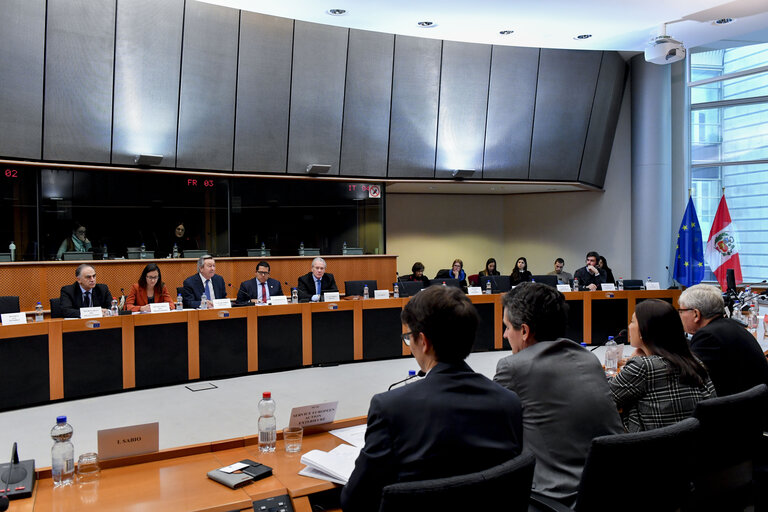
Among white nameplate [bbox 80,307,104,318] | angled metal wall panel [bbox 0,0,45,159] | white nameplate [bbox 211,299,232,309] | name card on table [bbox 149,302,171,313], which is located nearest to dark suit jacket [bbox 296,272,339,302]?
white nameplate [bbox 211,299,232,309]

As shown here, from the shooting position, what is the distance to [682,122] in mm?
10336

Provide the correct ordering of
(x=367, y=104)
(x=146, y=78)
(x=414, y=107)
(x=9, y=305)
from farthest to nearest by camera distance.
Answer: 1. (x=414, y=107)
2. (x=367, y=104)
3. (x=146, y=78)
4. (x=9, y=305)

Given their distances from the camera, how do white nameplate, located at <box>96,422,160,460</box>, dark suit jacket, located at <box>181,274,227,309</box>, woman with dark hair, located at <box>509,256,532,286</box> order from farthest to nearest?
1. woman with dark hair, located at <box>509,256,532,286</box>
2. dark suit jacket, located at <box>181,274,227,309</box>
3. white nameplate, located at <box>96,422,160,460</box>

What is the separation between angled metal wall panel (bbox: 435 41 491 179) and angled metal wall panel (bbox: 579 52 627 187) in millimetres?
2080

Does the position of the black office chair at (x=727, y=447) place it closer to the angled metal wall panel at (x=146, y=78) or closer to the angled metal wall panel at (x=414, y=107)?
the angled metal wall panel at (x=146, y=78)

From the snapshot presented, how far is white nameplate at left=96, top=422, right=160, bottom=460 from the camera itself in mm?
1943

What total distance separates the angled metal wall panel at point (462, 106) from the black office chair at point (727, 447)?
24.9ft

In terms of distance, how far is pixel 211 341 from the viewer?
608 centimetres

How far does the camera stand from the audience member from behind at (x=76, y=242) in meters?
7.52

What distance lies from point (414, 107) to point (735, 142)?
5389 mm

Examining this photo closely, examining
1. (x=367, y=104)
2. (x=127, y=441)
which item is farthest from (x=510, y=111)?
(x=127, y=441)

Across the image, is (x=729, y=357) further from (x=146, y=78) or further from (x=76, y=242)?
(x=76, y=242)

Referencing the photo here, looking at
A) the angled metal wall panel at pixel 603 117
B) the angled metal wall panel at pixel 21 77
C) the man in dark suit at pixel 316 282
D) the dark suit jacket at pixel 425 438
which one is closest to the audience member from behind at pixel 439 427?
the dark suit jacket at pixel 425 438

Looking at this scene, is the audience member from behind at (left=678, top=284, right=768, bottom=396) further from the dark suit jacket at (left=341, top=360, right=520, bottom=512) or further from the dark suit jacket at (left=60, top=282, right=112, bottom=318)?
the dark suit jacket at (left=60, top=282, right=112, bottom=318)
